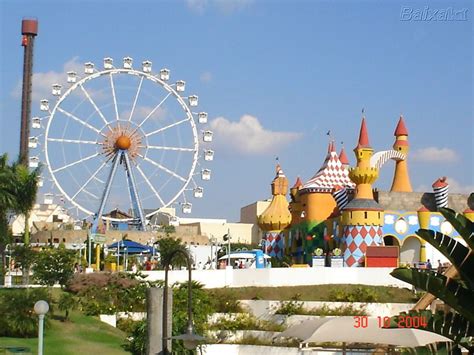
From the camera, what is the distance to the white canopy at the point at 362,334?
1817cm

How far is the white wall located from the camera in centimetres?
3519

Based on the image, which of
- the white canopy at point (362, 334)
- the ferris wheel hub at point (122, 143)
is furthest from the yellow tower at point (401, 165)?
the white canopy at point (362, 334)

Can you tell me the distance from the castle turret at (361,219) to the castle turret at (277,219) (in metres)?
5.30

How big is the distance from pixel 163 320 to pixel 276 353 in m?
17.0

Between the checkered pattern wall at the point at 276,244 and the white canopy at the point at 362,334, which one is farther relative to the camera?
the checkered pattern wall at the point at 276,244

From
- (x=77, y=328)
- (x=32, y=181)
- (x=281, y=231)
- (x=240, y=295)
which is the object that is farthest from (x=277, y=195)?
(x=77, y=328)

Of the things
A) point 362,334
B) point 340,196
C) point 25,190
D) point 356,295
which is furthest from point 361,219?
point 362,334

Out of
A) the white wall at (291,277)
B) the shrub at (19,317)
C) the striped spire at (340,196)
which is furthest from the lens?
the striped spire at (340,196)

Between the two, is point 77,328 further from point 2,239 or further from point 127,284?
point 2,239

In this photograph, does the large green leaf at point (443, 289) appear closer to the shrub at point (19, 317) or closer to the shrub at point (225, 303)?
the shrub at point (19, 317)

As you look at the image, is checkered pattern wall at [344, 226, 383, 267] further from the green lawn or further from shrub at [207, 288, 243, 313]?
the green lawn

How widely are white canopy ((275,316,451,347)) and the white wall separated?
14.4 m

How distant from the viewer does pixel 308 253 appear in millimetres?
41406

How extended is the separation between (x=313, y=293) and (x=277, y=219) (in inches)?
366
